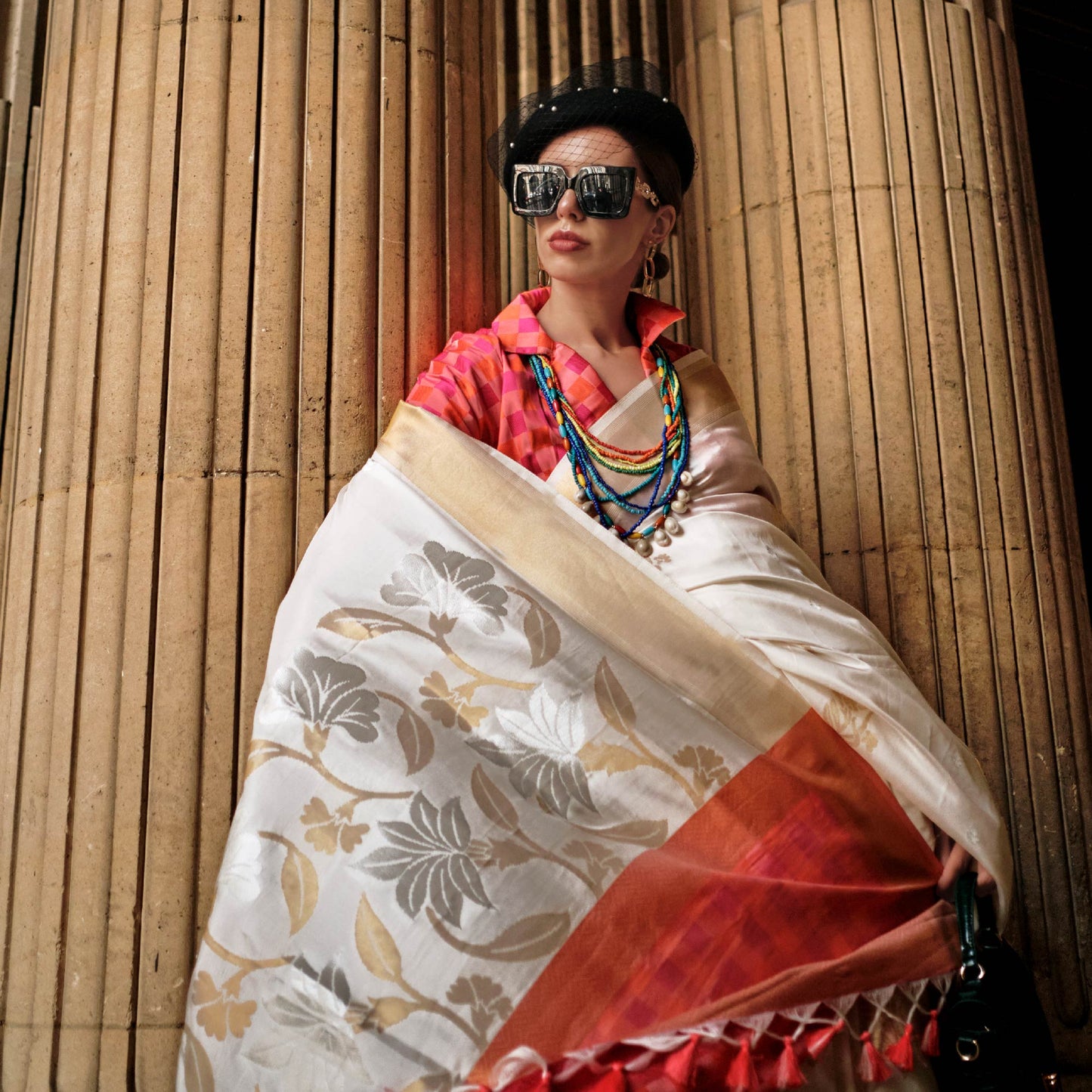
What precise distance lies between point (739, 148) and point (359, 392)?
1437 millimetres

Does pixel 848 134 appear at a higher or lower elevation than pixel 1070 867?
higher

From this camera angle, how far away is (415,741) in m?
1.57

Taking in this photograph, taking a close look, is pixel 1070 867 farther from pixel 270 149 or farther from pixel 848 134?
pixel 270 149

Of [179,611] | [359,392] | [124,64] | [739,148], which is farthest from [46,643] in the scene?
[739,148]

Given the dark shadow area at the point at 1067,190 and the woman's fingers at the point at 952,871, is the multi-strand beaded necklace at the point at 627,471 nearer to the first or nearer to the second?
the woman's fingers at the point at 952,871

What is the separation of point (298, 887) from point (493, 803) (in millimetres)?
282

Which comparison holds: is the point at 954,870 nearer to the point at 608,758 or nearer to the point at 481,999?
the point at 608,758

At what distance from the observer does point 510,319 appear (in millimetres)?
2125

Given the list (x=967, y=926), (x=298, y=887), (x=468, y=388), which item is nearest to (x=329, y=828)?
(x=298, y=887)

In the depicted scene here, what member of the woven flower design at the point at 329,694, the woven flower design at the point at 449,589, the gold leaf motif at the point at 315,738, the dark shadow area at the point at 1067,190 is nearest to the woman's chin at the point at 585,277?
the woven flower design at the point at 449,589

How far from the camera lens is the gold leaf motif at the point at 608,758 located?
1.62m

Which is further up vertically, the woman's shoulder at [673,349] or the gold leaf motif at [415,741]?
the woman's shoulder at [673,349]

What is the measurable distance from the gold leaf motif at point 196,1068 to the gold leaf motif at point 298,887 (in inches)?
7.2

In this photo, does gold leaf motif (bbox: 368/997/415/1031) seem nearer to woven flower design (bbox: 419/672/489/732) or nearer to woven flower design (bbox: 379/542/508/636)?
woven flower design (bbox: 419/672/489/732)
